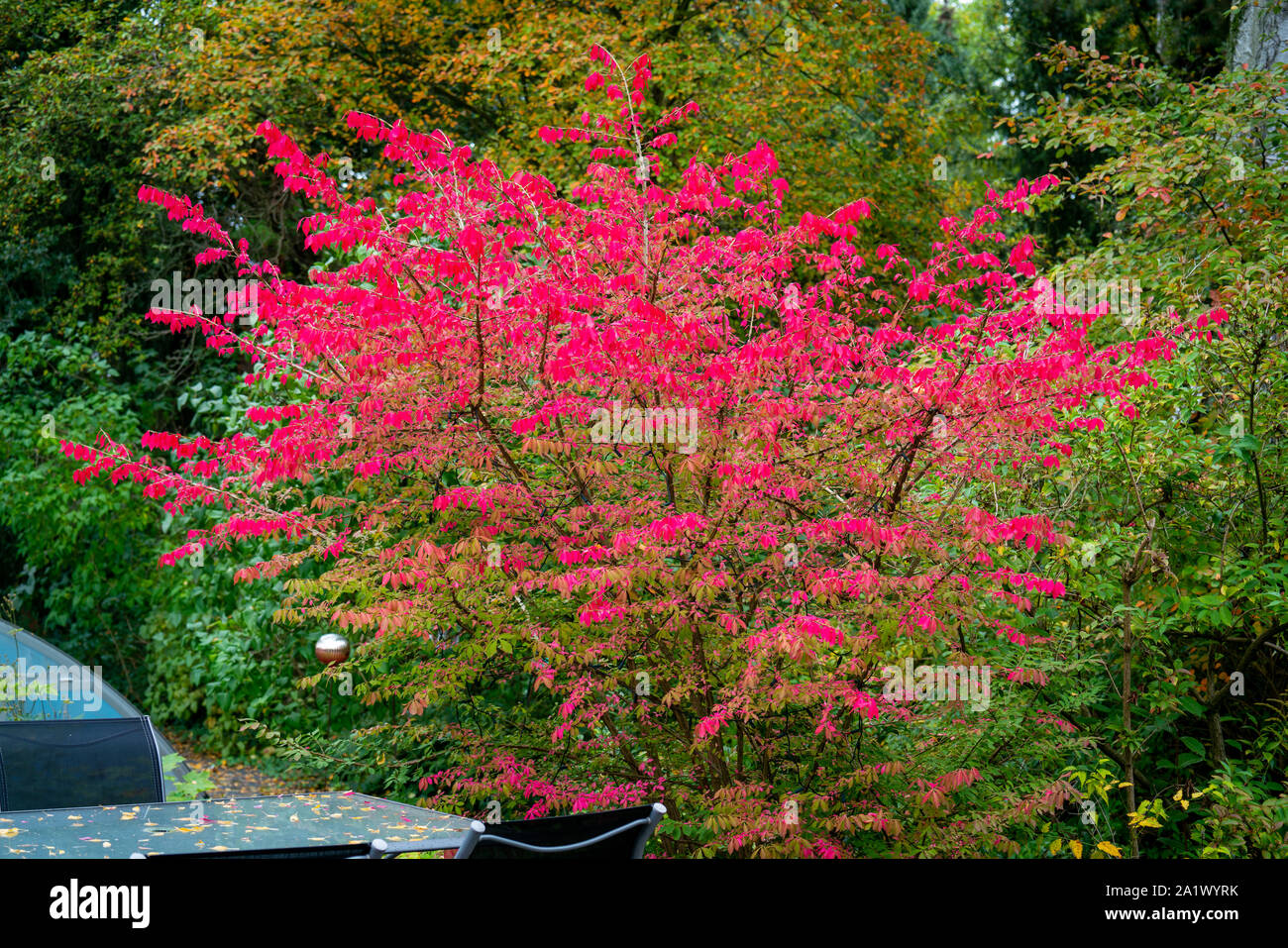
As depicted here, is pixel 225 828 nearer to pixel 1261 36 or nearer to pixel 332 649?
pixel 332 649

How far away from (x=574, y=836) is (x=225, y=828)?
49.9 inches

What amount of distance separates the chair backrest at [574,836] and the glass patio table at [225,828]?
1.36 ft

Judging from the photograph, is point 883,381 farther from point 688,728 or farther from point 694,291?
point 688,728

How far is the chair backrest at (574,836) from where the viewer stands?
285 cm

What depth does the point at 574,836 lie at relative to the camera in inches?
121

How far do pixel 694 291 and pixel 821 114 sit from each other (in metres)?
8.13

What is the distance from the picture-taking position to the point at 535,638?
4355 millimetres

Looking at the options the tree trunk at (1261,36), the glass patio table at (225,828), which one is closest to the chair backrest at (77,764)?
the glass patio table at (225,828)

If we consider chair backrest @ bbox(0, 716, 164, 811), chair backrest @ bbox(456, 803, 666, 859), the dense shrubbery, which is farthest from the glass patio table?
chair backrest @ bbox(0, 716, 164, 811)

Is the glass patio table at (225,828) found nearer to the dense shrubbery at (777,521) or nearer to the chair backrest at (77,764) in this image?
the dense shrubbery at (777,521)

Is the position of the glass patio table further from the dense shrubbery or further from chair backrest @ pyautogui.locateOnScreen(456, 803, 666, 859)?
the dense shrubbery

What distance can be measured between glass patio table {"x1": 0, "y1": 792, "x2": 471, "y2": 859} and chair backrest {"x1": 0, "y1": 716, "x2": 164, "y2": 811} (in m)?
0.82

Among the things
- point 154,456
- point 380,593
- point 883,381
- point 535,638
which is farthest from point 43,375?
point 883,381
